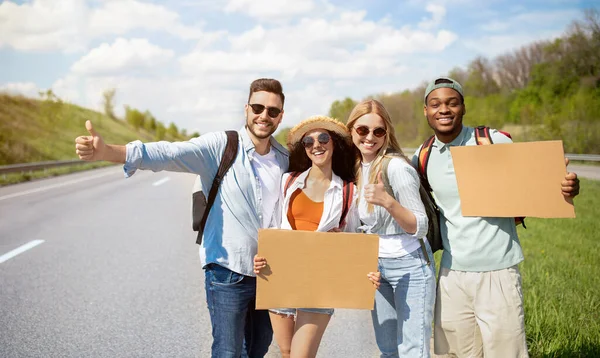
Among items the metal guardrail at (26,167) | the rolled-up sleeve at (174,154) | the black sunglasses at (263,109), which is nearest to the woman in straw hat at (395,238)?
the black sunglasses at (263,109)

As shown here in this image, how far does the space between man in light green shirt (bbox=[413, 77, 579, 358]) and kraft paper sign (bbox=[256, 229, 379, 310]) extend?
59 centimetres

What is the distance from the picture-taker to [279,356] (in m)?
4.24

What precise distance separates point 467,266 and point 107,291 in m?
4.35

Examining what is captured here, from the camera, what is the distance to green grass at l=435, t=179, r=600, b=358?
13.3ft

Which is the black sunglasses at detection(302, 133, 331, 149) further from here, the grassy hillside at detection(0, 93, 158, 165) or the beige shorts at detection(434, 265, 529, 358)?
the grassy hillside at detection(0, 93, 158, 165)

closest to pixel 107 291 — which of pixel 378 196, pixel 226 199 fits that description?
pixel 226 199

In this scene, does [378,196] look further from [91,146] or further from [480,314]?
[91,146]

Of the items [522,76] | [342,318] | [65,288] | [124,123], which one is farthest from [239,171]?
[124,123]

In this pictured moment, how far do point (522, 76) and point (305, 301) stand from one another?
9363 cm

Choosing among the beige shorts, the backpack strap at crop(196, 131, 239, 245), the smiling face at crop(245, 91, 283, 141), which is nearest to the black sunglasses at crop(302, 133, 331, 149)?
the smiling face at crop(245, 91, 283, 141)

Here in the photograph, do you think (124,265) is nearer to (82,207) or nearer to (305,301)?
(305,301)

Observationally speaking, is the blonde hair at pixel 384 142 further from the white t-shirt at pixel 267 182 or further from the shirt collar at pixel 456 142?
the white t-shirt at pixel 267 182

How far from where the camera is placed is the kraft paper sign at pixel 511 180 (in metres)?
3.01

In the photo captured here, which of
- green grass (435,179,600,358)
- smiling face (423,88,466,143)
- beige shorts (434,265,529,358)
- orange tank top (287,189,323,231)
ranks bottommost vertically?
green grass (435,179,600,358)
